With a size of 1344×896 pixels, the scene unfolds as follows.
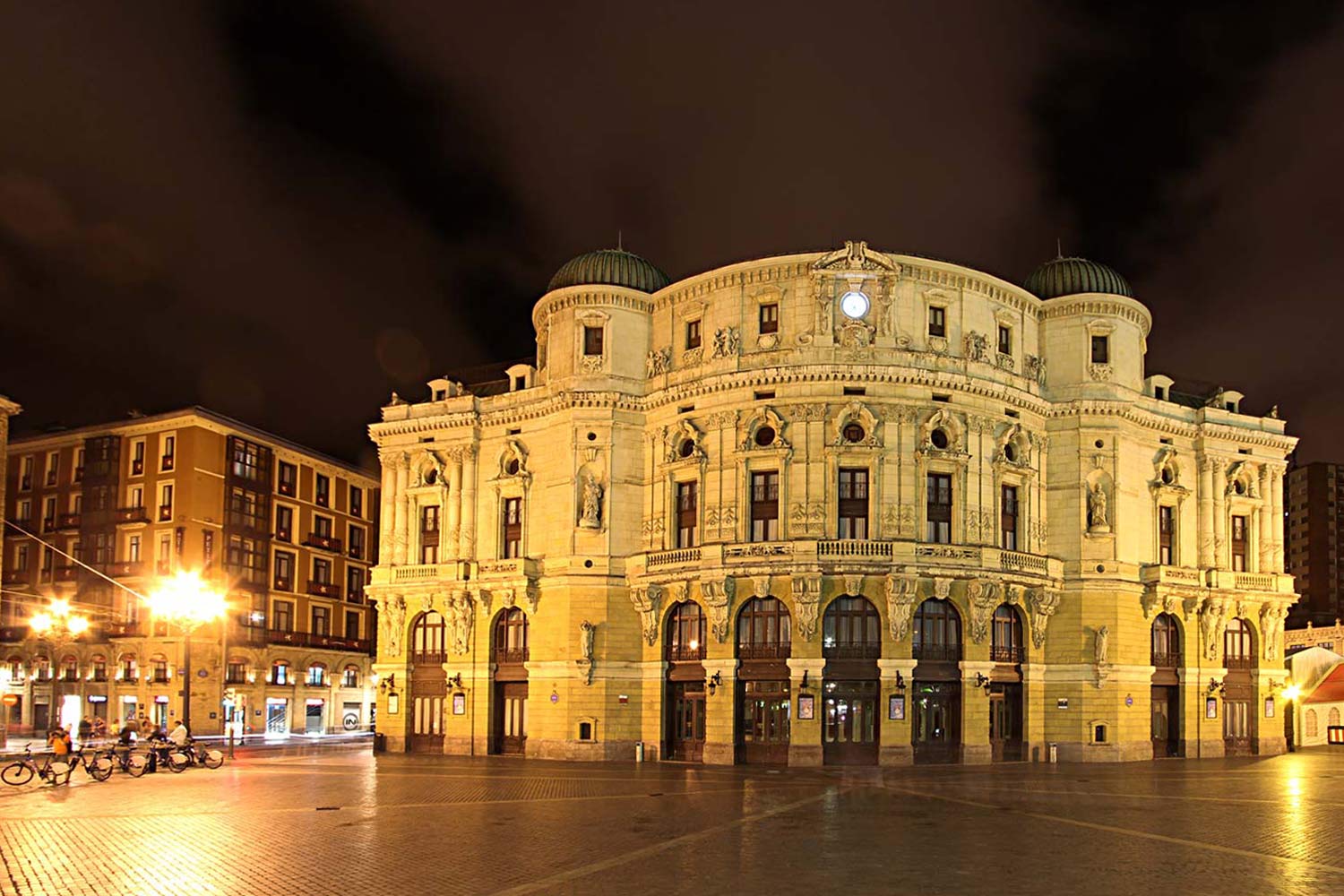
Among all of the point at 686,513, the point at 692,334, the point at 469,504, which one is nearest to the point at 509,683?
the point at 469,504

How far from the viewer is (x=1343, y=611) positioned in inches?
7352

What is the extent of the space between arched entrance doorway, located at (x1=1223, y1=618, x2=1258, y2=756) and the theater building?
15 cm

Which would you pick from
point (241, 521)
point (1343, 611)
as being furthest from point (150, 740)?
point (1343, 611)

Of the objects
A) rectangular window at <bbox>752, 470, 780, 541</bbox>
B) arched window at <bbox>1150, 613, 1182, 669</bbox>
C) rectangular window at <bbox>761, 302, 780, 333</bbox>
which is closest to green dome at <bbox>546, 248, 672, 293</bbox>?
rectangular window at <bbox>761, 302, 780, 333</bbox>

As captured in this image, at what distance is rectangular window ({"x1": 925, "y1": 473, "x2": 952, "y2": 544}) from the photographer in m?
63.0

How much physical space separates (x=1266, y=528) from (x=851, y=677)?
30.4 meters

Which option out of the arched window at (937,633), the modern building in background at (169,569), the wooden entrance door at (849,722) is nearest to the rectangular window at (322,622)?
the modern building in background at (169,569)

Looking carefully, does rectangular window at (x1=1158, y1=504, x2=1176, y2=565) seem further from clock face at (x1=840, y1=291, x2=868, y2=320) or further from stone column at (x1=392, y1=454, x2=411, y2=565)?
stone column at (x1=392, y1=454, x2=411, y2=565)

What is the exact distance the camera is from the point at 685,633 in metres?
64.8

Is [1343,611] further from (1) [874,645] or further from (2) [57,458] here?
(2) [57,458]

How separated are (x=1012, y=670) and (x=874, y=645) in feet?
29.0

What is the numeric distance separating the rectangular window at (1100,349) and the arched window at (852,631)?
20419 millimetres

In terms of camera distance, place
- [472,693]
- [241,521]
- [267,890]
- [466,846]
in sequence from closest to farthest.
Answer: [267,890] < [466,846] < [472,693] < [241,521]

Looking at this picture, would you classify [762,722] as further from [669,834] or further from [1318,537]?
[1318,537]
